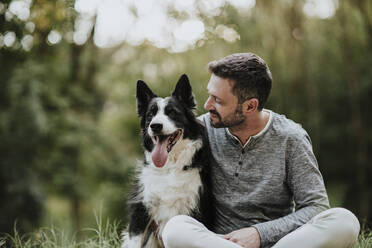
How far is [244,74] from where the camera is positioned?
2545 mm

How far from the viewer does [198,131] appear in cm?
284

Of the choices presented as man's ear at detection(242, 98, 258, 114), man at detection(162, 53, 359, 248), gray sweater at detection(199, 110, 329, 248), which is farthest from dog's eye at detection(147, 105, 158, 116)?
man's ear at detection(242, 98, 258, 114)

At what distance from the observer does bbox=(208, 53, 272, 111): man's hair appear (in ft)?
8.36

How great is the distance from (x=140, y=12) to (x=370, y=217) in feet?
21.8

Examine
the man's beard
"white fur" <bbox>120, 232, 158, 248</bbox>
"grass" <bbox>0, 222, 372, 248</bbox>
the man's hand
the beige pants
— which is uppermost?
the man's beard

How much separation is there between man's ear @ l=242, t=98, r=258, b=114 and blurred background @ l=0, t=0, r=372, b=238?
3.23m

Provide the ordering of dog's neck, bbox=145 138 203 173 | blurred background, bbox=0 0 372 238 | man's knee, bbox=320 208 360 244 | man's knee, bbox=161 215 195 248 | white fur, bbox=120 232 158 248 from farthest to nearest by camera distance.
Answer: blurred background, bbox=0 0 372 238, dog's neck, bbox=145 138 203 173, white fur, bbox=120 232 158 248, man's knee, bbox=161 215 195 248, man's knee, bbox=320 208 360 244

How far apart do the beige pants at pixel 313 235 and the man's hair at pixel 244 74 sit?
79cm

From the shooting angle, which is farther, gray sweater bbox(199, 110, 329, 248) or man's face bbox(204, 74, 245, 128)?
man's face bbox(204, 74, 245, 128)

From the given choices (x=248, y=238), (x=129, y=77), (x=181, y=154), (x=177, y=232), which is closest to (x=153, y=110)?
(x=181, y=154)

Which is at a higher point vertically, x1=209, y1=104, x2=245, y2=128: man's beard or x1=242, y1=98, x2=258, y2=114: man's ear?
x1=242, y1=98, x2=258, y2=114: man's ear

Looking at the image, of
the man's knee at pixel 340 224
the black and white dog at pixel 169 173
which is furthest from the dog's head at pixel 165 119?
the man's knee at pixel 340 224

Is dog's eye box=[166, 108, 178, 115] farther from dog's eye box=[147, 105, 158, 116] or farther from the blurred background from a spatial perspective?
the blurred background

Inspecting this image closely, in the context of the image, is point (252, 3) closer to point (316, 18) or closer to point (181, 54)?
point (316, 18)
